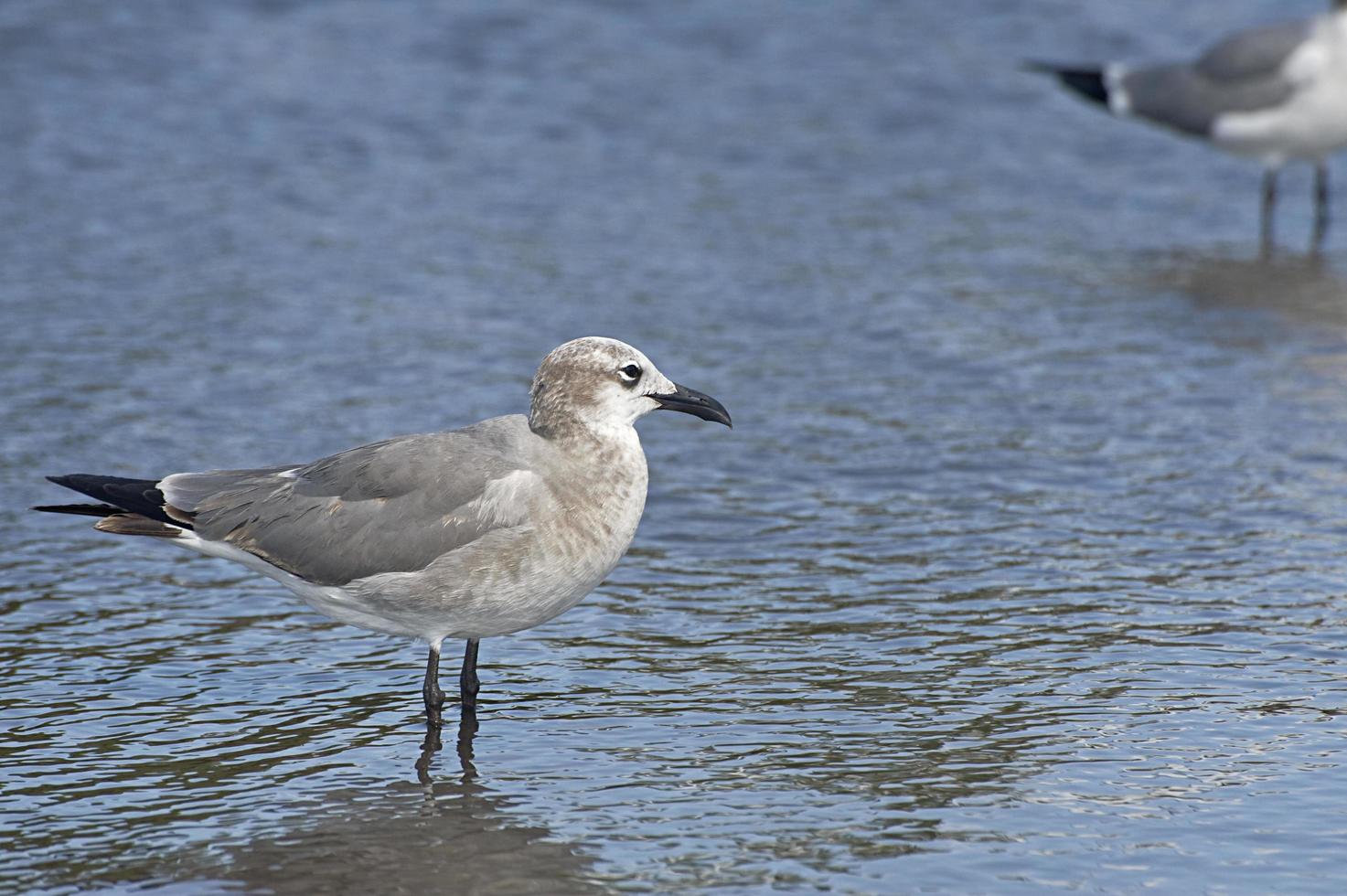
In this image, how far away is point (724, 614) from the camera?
23.1 feet

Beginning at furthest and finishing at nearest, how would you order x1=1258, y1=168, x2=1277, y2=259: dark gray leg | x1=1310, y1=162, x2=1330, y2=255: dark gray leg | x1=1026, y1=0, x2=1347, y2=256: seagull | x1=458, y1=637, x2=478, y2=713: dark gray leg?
x1=1026, y1=0, x2=1347, y2=256: seagull < x1=1310, y1=162, x2=1330, y2=255: dark gray leg < x1=1258, y1=168, x2=1277, y2=259: dark gray leg < x1=458, y1=637, x2=478, y2=713: dark gray leg

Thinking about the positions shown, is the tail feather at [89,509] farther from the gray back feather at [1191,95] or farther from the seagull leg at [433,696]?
the gray back feather at [1191,95]

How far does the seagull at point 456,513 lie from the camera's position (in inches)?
234

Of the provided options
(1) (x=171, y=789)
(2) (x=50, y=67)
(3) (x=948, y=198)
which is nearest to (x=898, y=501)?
(1) (x=171, y=789)

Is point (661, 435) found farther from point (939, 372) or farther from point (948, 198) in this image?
point (948, 198)

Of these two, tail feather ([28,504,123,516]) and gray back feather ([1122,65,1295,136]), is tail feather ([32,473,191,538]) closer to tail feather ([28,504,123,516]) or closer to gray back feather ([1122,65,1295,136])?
tail feather ([28,504,123,516])

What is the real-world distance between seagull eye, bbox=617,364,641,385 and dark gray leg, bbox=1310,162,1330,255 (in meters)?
8.03

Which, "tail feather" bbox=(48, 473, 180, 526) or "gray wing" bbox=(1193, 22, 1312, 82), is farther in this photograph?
"gray wing" bbox=(1193, 22, 1312, 82)

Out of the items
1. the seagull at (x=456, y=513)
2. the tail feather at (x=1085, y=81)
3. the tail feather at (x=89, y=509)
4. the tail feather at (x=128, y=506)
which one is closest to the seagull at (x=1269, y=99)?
the tail feather at (x=1085, y=81)

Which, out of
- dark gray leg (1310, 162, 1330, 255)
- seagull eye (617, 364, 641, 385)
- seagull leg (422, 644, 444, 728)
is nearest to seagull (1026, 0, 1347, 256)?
dark gray leg (1310, 162, 1330, 255)

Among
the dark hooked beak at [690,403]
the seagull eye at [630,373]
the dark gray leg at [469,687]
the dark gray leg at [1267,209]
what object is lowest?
the dark gray leg at [469,687]

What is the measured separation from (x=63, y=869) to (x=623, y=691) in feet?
6.46

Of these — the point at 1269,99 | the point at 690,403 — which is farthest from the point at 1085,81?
the point at 690,403

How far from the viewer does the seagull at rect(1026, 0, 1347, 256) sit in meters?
13.2
